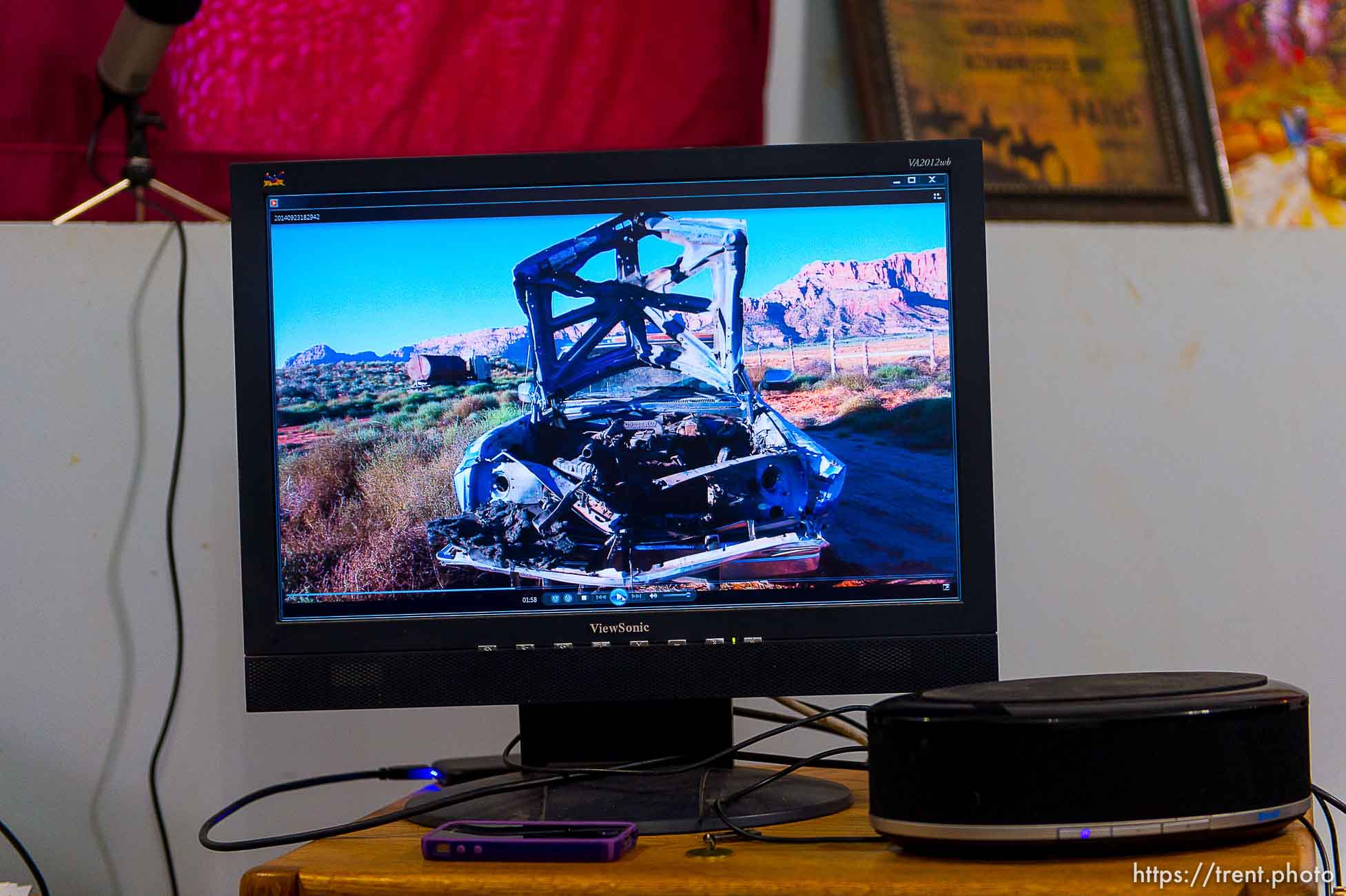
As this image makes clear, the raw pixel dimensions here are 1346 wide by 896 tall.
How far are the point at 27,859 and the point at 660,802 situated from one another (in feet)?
2.02

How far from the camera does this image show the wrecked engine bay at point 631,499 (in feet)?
2.63

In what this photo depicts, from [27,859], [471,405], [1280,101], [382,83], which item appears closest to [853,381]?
[471,405]

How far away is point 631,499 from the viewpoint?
0.81m

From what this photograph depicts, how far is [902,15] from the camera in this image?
1.57 meters

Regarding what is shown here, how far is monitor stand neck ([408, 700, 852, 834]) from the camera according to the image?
28.9 inches

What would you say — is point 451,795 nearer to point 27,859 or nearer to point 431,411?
point 431,411

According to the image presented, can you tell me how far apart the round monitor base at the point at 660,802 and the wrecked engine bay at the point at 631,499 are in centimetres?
14

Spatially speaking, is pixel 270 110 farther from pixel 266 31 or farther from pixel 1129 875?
pixel 1129 875

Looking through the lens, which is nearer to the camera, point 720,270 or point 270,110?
point 720,270

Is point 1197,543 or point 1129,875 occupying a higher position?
point 1197,543

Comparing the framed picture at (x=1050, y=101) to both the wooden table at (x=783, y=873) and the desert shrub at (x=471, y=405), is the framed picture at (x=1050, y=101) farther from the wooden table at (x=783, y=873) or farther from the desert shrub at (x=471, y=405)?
the wooden table at (x=783, y=873)

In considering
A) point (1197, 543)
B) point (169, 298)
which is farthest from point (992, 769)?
point (169, 298)

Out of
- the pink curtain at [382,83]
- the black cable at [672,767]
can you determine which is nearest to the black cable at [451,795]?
the black cable at [672,767]

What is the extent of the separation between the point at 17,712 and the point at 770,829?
727mm
